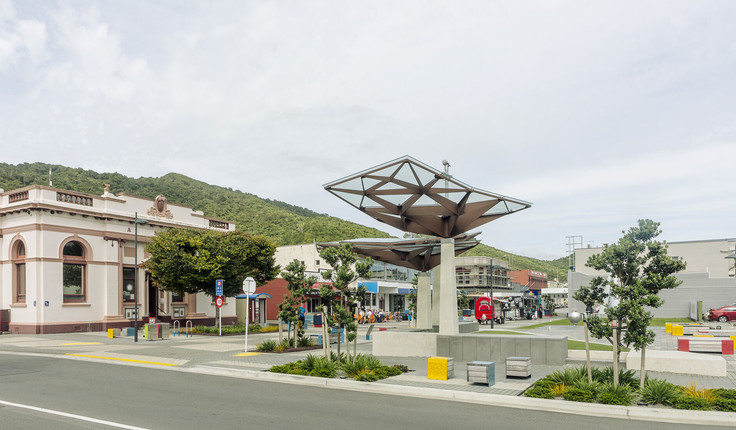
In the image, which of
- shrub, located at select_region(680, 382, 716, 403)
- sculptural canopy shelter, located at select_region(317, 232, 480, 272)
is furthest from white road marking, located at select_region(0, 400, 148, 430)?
sculptural canopy shelter, located at select_region(317, 232, 480, 272)

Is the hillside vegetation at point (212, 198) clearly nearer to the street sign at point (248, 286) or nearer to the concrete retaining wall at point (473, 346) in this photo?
the street sign at point (248, 286)

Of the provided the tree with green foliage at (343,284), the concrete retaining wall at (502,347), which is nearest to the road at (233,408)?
the tree with green foliage at (343,284)

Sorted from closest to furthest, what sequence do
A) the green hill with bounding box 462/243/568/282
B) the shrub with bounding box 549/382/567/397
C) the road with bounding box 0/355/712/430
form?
the road with bounding box 0/355/712/430, the shrub with bounding box 549/382/567/397, the green hill with bounding box 462/243/568/282

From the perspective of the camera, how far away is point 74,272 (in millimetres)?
37656

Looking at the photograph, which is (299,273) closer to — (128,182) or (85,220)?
(85,220)

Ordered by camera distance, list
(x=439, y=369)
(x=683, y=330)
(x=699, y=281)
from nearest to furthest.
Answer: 1. (x=439, y=369)
2. (x=683, y=330)
3. (x=699, y=281)

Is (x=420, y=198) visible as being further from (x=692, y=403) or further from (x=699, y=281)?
(x=699, y=281)

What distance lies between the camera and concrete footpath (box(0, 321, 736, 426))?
11.0 metres

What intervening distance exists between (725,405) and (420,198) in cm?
1189

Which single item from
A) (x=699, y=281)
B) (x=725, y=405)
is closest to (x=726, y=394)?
(x=725, y=405)

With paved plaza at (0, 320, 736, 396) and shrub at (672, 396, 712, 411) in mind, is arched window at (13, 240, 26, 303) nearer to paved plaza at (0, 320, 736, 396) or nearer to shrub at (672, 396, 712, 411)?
paved plaza at (0, 320, 736, 396)

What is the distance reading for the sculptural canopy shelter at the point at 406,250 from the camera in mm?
25766

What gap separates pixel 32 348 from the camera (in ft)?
83.5

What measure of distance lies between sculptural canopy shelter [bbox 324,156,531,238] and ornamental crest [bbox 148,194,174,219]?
26.8m
